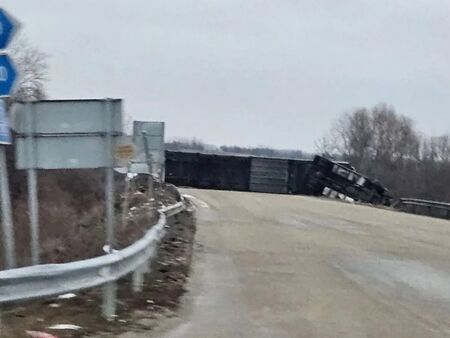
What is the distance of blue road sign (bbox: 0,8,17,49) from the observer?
963cm

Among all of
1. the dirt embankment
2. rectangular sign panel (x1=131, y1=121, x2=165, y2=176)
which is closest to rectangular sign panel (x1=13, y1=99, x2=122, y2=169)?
the dirt embankment

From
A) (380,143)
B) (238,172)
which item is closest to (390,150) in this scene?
(380,143)

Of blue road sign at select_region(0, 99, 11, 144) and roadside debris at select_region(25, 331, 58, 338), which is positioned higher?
blue road sign at select_region(0, 99, 11, 144)

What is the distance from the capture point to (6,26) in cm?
965

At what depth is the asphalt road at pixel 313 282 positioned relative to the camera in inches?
411

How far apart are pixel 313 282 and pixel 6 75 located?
21.9 feet

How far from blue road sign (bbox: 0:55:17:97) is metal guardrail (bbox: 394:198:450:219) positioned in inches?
1263

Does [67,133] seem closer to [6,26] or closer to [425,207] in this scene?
[6,26]

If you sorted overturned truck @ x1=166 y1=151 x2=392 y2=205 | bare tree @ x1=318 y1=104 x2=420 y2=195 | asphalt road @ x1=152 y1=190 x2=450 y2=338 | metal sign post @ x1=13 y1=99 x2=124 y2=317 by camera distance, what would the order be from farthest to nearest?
bare tree @ x1=318 y1=104 x2=420 y2=195, overturned truck @ x1=166 y1=151 x2=392 y2=205, asphalt road @ x1=152 y1=190 x2=450 y2=338, metal sign post @ x1=13 y1=99 x2=124 y2=317

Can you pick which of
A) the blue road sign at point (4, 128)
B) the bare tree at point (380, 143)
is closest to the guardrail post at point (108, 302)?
the blue road sign at point (4, 128)

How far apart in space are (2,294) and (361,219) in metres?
23.7

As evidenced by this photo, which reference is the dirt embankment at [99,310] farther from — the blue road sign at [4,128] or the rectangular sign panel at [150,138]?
the rectangular sign panel at [150,138]

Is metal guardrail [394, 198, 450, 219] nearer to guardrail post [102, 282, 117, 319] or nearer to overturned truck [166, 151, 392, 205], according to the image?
overturned truck [166, 151, 392, 205]

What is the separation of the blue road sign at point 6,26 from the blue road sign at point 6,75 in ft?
0.68
